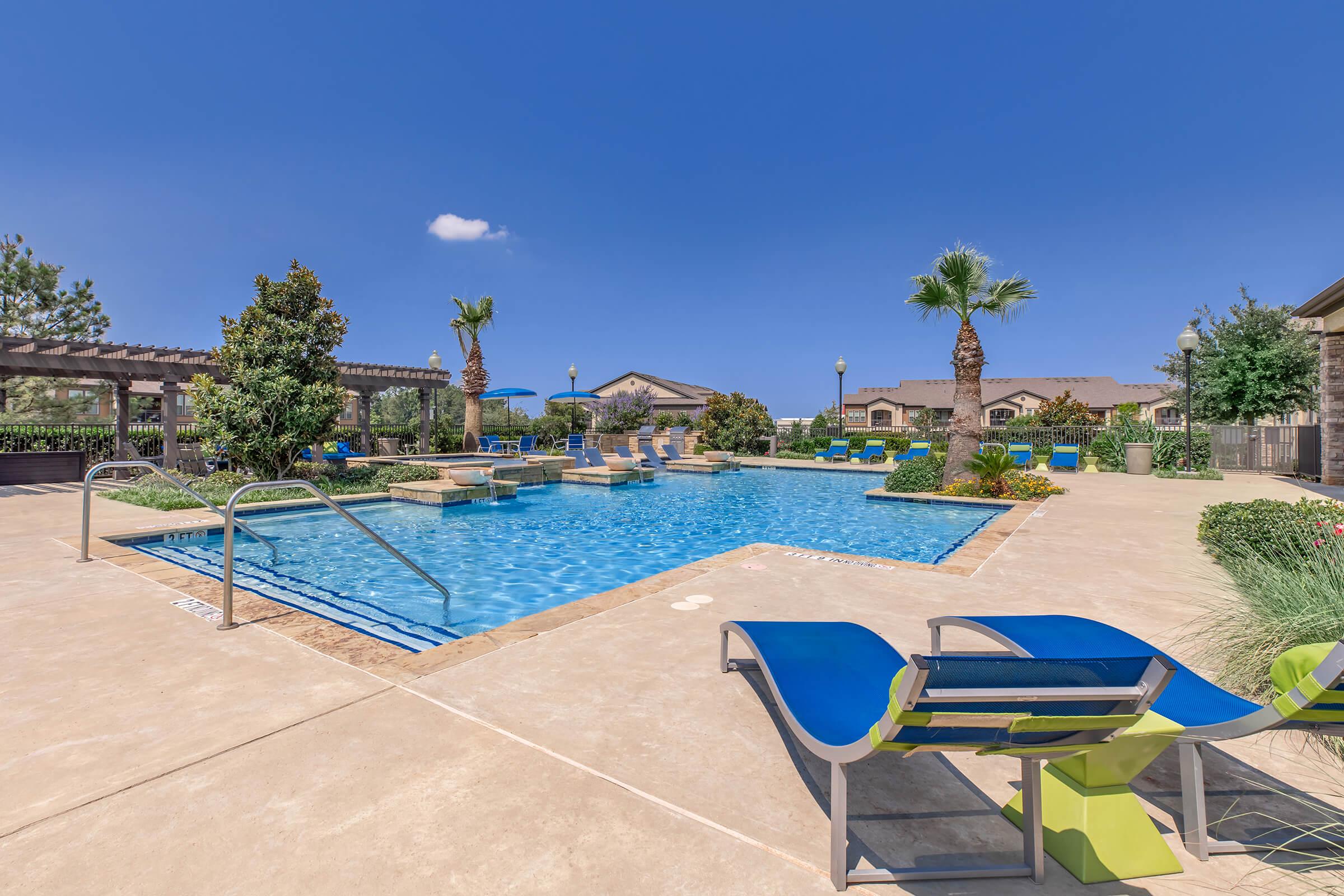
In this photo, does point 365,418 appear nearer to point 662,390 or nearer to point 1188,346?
point 1188,346

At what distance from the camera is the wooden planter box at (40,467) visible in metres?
13.2

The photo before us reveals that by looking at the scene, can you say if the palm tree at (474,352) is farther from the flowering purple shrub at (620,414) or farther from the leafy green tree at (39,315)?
the leafy green tree at (39,315)

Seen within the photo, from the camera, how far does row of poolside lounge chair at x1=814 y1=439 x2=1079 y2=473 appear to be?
1786 cm

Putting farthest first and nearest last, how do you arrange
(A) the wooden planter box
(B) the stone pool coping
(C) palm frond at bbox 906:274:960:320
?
1. (A) the wooden planter box
2. (C) palm frond at bbox 906:274:960:320
3. (B) the stone pool coping

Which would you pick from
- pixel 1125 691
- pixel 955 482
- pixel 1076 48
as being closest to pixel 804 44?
pixel 1076 48

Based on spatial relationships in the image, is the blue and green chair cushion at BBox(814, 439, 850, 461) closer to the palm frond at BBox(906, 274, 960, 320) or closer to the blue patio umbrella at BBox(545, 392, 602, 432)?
the blue patio umbrella at BBox(545, 392, 602, 432)

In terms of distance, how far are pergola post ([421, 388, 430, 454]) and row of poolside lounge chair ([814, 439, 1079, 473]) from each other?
1463 cm

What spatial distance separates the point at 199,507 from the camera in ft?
31.6

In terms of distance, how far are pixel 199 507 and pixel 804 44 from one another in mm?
22190

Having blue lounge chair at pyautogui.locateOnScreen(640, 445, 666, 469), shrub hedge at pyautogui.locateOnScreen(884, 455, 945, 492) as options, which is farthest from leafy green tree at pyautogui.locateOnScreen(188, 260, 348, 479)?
shrub hedge at pyautogui.locateOnScreen(884, 455, 945, 492)

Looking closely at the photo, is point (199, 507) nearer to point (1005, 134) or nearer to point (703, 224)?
point (1005, 134)

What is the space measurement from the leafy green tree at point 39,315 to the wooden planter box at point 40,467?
11.7m

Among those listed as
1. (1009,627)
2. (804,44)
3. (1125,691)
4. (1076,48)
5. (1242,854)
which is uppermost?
(804,44)

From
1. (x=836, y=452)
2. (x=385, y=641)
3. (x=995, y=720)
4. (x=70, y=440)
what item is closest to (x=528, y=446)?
(x=836, y=452)
